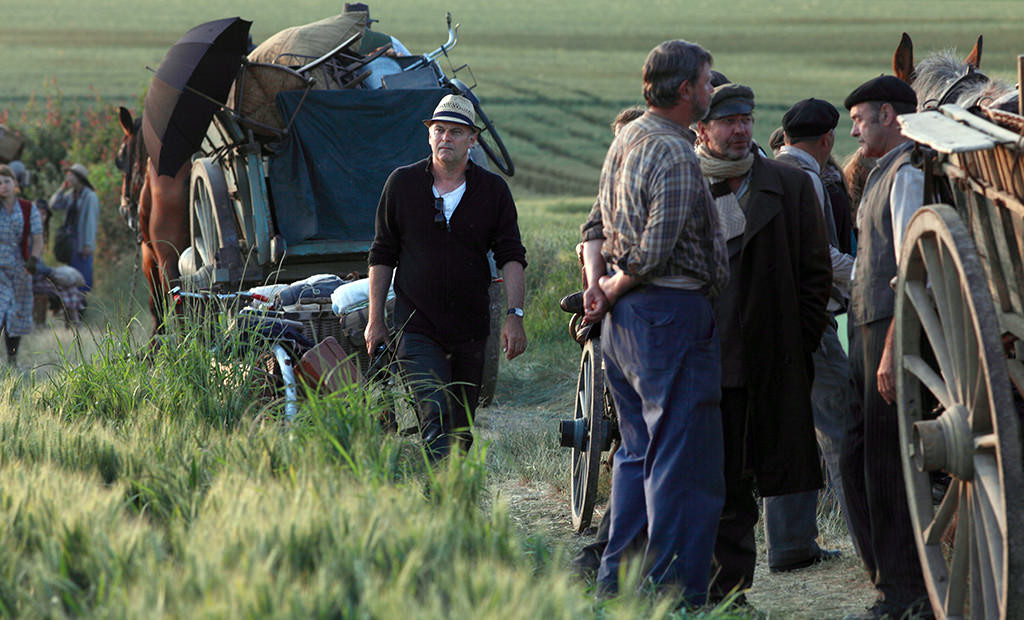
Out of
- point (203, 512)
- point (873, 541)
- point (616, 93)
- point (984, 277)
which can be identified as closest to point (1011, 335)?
point (984, 277)

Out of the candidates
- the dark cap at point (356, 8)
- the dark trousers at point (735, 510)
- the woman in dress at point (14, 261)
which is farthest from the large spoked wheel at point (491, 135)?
the woman in dress at point (14, 261)

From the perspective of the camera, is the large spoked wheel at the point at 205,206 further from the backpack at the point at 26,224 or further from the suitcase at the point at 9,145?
the suitcase at the point at 9,145

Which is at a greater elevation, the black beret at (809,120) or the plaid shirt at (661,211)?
the black beret at (809,120)

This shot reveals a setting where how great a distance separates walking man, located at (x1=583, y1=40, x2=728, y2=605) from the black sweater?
57.6 inches

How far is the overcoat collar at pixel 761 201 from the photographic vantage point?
186 inches

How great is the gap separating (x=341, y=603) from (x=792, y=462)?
2448 mm

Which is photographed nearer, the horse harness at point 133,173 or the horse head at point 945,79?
the horse head at point 945,79

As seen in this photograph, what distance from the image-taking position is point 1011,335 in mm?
3650

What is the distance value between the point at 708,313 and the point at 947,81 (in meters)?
2.74

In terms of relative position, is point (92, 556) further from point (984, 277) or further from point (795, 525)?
point (795, 525)

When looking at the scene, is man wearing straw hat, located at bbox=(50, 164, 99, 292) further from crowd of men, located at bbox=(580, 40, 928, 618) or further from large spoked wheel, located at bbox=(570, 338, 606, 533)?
crowd of men, located at bbox=(580, 40, 928, 618)

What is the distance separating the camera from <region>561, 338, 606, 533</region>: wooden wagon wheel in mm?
5621

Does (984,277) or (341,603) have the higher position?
(984,277)

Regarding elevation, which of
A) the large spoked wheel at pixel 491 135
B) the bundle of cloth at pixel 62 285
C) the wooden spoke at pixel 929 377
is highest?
the large spoked wheel at pixel 491 135
